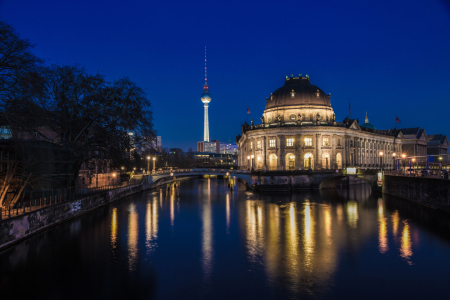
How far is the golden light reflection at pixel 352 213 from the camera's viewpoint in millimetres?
37875

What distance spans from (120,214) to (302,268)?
90.8ft

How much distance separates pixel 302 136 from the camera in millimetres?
87438

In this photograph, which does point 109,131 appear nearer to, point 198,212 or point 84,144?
point 84,144

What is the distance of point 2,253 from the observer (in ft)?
79.7

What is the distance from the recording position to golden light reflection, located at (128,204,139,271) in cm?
2397

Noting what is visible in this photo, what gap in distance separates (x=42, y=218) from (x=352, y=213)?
34859 mm

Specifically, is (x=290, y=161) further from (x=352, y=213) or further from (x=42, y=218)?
(x=42, y=218)

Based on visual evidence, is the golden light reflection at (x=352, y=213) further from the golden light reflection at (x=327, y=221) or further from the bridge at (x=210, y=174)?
the bridge at (x=210, y=174)

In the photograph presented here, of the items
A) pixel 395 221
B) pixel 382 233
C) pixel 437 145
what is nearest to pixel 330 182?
pixel 395 221

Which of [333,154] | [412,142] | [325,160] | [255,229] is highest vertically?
[412,142]

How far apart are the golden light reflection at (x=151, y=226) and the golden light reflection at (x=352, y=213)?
2000 cm

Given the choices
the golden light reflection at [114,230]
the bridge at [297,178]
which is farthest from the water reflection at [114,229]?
the bridge at [297,178]

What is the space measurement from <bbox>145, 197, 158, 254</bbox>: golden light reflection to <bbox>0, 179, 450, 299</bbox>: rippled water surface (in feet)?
0.30

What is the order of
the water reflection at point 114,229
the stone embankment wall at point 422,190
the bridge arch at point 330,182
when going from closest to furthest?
1. the water reflection at point 114,229
2. the stone embankment wall at point 422,190
3. the bridge arch at point 330,182
